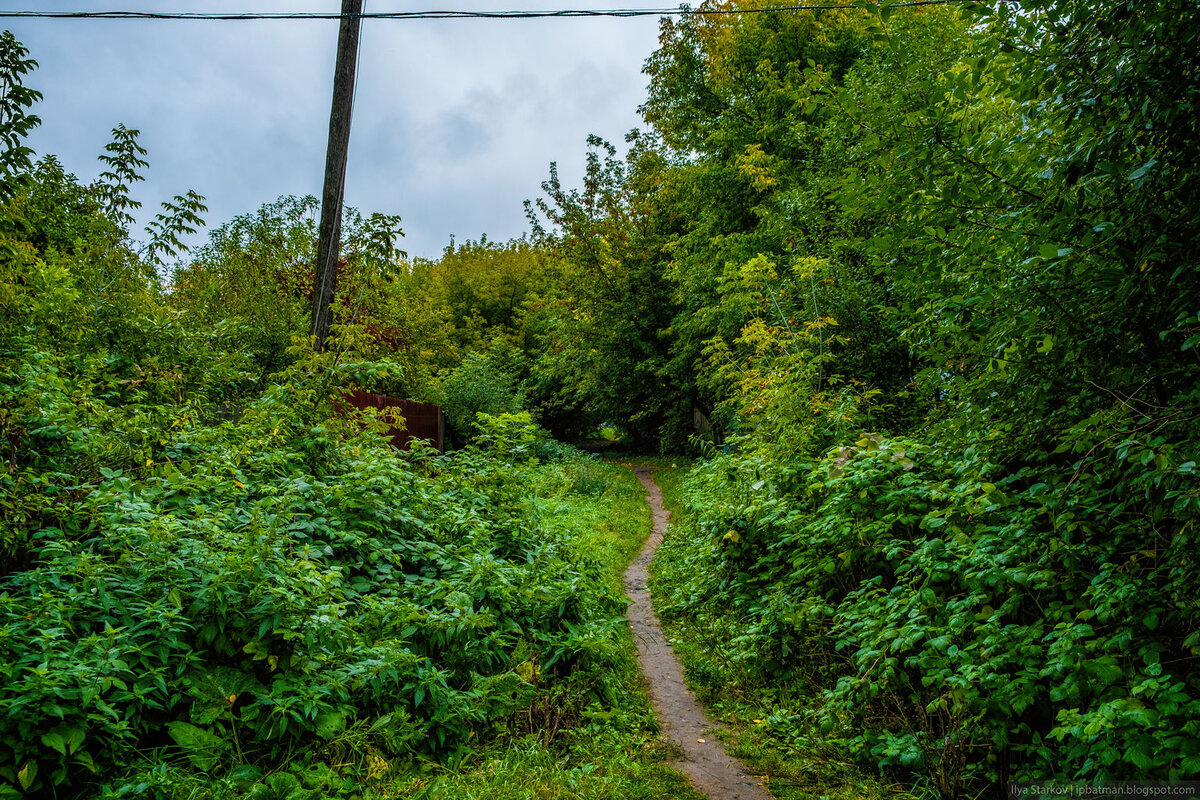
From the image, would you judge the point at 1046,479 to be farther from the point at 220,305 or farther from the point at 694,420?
the point at 694,420

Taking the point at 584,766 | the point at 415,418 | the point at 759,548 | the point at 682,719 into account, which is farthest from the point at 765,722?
the point at 415,418

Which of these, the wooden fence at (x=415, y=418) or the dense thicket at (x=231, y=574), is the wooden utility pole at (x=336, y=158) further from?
the wooden fence at (x=415, y=418)

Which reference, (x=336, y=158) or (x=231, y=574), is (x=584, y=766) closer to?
(x=231, y=574)

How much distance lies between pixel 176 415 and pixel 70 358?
1.06 metres

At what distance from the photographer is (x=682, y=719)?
453 centimetres

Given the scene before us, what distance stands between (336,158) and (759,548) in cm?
667

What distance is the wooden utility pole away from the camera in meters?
7.48

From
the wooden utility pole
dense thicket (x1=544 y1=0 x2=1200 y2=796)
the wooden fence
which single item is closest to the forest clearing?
dense thicket (x1=544 y1=0 x2=1200 y2=796)

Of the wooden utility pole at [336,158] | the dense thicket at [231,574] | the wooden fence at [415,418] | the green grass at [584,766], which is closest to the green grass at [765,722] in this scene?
the green grass at [584,766]

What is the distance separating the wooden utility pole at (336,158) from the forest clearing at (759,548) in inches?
18.6

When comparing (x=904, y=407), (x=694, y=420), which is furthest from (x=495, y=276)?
(x=904, y=407)

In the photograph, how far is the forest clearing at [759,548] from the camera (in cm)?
289

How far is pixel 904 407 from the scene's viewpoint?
8.95m

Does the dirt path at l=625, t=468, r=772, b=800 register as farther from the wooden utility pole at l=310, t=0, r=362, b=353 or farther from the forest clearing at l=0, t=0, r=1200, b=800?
the wooden utility pole at l=310, t=0, r=362, b=353
